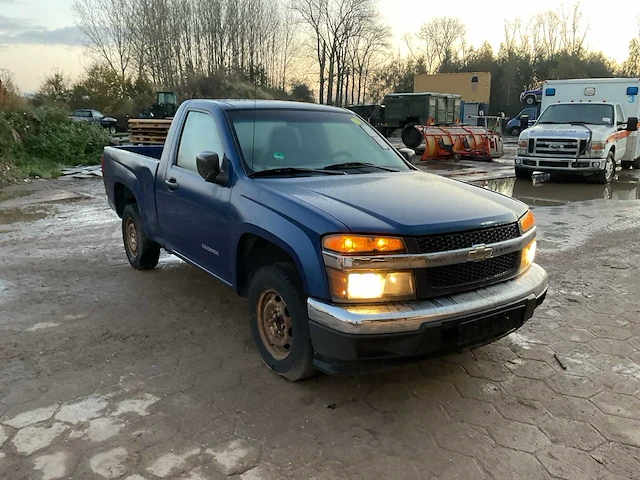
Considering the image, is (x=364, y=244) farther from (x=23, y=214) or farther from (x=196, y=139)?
(x=23, y=214)

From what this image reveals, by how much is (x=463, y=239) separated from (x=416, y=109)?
84.3 ft

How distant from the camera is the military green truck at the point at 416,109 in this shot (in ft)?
89.2

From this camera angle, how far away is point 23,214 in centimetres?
938

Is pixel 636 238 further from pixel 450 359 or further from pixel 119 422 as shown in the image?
pixel 119 422

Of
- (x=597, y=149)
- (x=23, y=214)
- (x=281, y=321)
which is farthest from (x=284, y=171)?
(x=597, y=149)

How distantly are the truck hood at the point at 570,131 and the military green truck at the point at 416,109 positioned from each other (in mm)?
12561

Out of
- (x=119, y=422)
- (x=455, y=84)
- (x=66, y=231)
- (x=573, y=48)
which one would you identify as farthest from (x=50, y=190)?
(x=573, y=48)

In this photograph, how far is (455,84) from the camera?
42.2 metres

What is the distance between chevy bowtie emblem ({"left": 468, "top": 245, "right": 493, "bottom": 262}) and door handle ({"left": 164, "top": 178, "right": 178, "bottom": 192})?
8.39ft

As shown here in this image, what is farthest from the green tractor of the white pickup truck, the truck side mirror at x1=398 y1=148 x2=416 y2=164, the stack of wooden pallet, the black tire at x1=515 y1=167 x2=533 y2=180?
the truck side mirror at x1=398 y1=148 x2=416 y2=164

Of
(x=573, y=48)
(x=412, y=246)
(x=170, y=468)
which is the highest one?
(x=573, y=48)

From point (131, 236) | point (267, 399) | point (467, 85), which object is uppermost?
point (467, 85)

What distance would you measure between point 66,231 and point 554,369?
6.92 metres

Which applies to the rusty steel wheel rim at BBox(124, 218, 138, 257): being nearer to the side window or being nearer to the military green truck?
the side window
